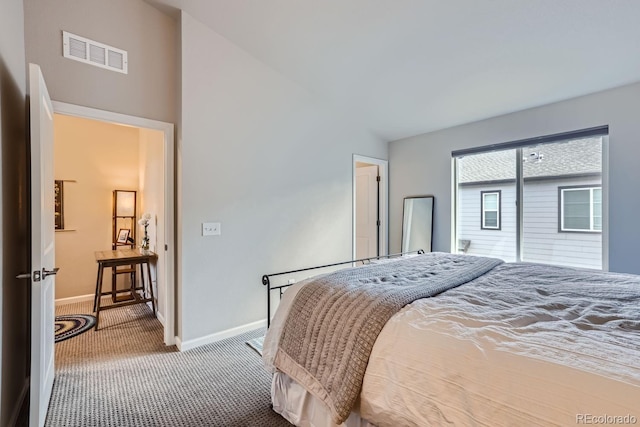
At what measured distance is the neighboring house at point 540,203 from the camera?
10.3 ft

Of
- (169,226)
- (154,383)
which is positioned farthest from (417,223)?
(154,383)

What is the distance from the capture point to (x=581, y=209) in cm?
320

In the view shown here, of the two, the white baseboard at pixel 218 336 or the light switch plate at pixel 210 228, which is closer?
the white baseboard at pixel 218 336

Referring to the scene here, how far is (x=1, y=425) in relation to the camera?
1.59m

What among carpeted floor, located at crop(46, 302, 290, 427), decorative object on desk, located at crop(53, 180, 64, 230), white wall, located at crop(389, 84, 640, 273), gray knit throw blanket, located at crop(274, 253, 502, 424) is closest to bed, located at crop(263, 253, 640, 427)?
gray knit throw blanket, located at crop(274, 253, 502, 424)

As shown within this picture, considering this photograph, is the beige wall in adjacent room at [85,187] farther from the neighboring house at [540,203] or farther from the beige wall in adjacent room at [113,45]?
the neighboring house at [540,203]

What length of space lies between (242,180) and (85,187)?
2767 mm

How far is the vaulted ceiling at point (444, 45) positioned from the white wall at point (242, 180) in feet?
1.11

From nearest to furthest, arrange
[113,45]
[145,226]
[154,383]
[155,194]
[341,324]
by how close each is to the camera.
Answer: [341,324] < [154,383] < [113,45] < [155,194] < [145,226]

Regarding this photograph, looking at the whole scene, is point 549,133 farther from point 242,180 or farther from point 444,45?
point 242,180

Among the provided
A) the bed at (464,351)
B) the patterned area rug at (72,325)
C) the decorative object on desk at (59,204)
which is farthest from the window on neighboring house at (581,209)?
the decorative object on desk at (59,204)

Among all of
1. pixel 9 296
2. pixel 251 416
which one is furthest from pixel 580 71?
pixel 9 296

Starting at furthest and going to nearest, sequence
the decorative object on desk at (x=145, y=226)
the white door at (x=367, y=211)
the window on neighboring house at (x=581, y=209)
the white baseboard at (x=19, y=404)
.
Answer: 1. the white door at (x=367, y=211)
2. the decorative object on desk at (x=145, y=226)
3. the window on neighboring house at (x=581, y=209)
4. the white baseboard at (x=19, y=404)

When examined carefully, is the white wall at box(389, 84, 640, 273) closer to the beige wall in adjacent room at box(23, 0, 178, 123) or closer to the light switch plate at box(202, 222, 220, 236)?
the light switch plate at box(202, 222, 220, 236)
